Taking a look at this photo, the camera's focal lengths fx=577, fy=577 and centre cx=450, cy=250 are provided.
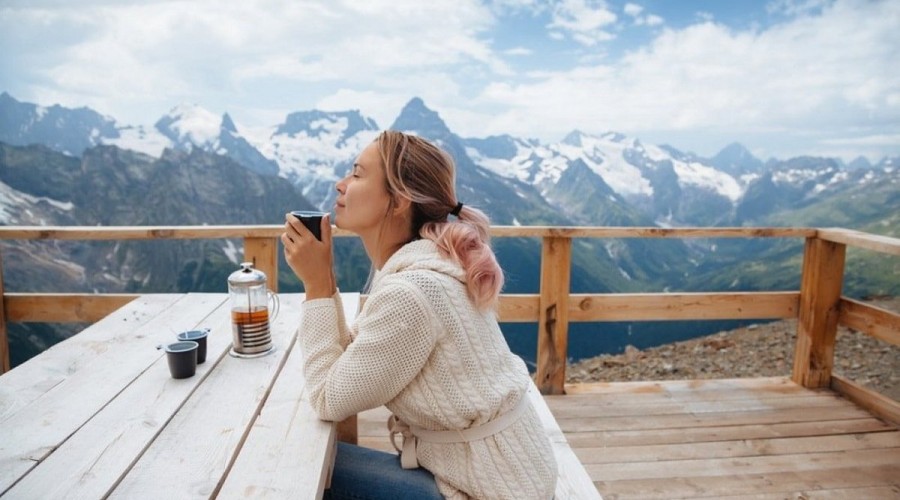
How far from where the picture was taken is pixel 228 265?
204 feet

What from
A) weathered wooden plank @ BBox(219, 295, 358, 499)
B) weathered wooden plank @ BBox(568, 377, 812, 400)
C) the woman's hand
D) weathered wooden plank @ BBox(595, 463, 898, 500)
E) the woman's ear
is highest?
the woman's ear

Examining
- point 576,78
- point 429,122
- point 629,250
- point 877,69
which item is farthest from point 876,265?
point 429,122

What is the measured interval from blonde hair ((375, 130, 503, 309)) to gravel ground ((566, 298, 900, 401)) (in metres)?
5.04

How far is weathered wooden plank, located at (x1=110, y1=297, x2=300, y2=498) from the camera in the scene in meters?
0.95

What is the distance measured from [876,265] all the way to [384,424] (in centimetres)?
7656

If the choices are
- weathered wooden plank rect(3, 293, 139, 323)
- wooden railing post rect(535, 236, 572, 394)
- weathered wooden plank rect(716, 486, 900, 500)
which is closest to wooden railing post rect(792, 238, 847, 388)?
weathered wooden plank rect(716, 486, 900, 500)

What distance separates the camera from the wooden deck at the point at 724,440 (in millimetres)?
2439

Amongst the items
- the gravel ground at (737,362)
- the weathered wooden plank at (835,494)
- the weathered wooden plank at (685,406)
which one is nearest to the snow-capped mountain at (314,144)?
the gravel ground at (737,362)

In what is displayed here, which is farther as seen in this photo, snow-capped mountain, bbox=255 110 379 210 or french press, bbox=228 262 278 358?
snow-capped mountain, bbox=255 110 379 210

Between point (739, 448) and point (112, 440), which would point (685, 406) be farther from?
point (112, 440)

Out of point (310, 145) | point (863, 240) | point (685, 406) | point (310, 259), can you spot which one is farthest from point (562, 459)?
point (310, 145)

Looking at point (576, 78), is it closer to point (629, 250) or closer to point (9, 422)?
point (629, 250)

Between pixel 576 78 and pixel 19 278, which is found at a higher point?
pixel 576 78

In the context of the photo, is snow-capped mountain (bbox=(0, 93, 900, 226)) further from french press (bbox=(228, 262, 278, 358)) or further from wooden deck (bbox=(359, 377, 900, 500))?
french press (bbox=(228, 262, 278, 358))
